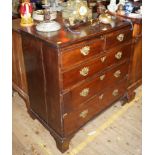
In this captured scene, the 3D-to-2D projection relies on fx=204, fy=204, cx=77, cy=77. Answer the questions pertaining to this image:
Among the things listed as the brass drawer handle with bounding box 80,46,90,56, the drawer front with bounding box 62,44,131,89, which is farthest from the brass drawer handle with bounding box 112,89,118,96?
the brass drawer handle with bounding box 80,46,90,56

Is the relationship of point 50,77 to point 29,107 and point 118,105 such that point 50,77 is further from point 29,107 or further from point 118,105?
point 118,105

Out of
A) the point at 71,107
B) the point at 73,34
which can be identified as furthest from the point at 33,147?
the point at 73,34

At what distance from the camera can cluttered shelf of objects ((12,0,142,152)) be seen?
4.58 feet

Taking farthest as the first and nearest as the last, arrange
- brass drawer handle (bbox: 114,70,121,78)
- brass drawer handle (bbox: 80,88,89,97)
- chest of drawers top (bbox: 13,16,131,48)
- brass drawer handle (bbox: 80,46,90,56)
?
1. brass drawer handle (bbox: 114,70,121,78)
2. brass drawer handle (bbox: 80,88,89,97)
3. brass drawer handle (bbox: 80,46,90,56)
4. chest of drawers top (bbox: 13,16,131,48)

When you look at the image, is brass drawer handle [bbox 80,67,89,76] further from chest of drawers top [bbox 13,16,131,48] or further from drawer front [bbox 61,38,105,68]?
chest of drawers top [bbox 13,16,131,48]

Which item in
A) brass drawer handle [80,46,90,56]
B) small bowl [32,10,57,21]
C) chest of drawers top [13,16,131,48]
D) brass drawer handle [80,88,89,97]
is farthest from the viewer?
small bowl [32,10,57,21]

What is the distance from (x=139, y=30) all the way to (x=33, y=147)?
1.40 m

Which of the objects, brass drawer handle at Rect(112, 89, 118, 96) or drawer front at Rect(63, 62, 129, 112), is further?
brass drawer handle at Rect(112, 89, 118, 96)

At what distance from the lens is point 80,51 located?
1411mm

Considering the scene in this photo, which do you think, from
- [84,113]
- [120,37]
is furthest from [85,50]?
[84,113]

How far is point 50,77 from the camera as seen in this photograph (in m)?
1.44

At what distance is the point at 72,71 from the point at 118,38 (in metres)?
0.55

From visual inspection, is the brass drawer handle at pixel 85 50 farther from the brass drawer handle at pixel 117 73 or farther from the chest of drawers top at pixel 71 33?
the brass drawer handle at pixel 117 73

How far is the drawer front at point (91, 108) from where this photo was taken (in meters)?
1.59
